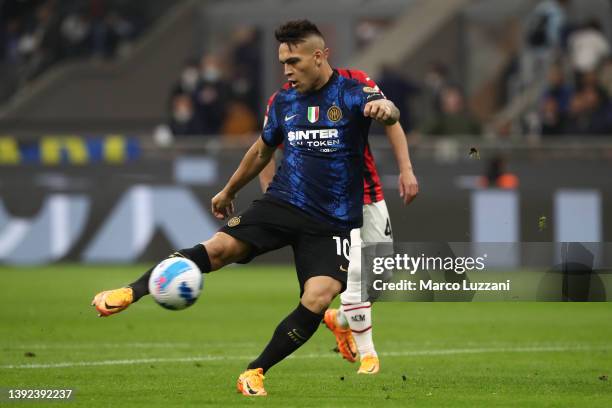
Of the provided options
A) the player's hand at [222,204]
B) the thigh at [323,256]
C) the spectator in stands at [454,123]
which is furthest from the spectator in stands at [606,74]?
the thigh at [323,256]

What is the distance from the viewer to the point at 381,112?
27.0ft

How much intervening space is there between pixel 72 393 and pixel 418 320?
6347mm

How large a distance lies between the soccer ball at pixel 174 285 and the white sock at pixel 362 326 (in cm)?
190

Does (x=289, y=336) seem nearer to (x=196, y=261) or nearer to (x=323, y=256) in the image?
(x=323, y=256)

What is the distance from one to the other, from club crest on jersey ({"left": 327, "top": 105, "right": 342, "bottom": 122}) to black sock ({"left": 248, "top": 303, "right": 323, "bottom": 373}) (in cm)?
115

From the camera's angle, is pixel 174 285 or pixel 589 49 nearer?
pixel 174 285

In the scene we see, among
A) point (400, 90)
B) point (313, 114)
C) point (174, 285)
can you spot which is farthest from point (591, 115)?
point (174, 285)

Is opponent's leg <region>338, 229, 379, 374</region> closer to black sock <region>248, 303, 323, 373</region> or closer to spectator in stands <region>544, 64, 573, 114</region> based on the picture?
black sock <region>248, 303, 323, 373</region>

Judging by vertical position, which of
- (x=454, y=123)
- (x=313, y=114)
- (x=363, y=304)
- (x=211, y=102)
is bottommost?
(x=363, y=304)

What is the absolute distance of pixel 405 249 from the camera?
27.4 ft

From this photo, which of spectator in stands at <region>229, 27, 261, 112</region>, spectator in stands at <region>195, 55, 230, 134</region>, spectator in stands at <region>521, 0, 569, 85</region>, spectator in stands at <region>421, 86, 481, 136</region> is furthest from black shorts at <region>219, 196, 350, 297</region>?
spectator in stands at <region>229, 27, 261, 112</region>

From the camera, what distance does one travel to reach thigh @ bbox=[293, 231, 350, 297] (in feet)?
28.4

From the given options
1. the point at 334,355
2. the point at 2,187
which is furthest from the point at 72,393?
the point at 2,187

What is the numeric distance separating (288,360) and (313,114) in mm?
2608
